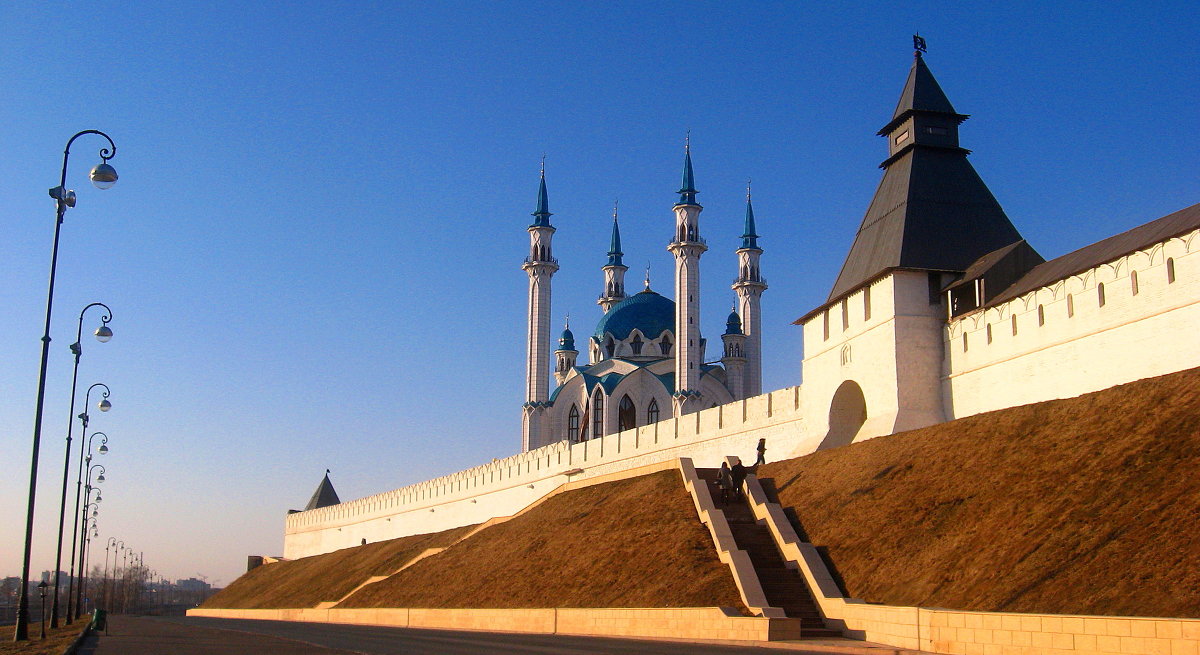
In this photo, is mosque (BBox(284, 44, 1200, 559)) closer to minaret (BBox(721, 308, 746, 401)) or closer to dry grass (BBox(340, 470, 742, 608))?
dry grass (BBox(340, 470, 742, 608))

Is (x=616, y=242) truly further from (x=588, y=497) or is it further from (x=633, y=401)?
(x=588, y=497)

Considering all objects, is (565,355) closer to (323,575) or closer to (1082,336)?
(323,575)

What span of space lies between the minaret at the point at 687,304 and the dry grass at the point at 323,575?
16.2 metres

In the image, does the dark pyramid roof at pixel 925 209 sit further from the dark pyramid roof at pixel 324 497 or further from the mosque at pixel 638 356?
the dark pyramid roof at pixel 324 497

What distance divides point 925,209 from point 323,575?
39.7 meters

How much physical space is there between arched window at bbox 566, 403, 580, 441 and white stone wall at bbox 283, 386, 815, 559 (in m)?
11.5

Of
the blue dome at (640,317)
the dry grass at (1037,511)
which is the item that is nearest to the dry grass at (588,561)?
the dry grass at (1037,511)

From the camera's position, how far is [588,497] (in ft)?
116

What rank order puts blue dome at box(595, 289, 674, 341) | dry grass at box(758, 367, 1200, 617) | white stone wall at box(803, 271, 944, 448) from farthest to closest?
1. blue dome at box(595, 289, 674, 341)
2. white stone wall at box(803, 271, 944, 448)
3. dry grass at box(758, 367, 1200, 617)

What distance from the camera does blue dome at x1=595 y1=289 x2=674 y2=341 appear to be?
249 ft

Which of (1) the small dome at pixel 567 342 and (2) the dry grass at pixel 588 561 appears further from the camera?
(1) the small dome at pixel 567 342

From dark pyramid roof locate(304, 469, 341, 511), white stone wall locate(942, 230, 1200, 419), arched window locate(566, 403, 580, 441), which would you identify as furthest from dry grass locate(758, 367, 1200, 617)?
dark pyramid roof locate(304, 469, 341, 511)

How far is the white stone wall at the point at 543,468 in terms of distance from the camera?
35.1m

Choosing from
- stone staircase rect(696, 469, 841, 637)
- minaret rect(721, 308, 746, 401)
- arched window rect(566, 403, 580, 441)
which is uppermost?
minaret rect(721, 308, 746, 401)
